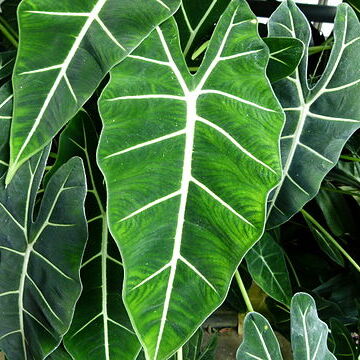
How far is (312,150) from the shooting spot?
34.8 inches

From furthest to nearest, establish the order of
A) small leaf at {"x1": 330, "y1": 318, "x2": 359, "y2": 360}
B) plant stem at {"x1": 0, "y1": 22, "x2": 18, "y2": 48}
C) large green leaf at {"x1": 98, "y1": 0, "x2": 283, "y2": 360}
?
1. small leaf at {"x1": 330, "y1": 318, "x2": 359, "y2": 360}
2. plant stem at {"x1": 0, "y1": 22, "x2": 18, "y2": 48}
3. large green leaf at {"x1": 98, "y1": 0, "x2": 283, "y2": 360}

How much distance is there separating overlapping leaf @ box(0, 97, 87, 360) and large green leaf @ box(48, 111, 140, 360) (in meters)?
0.05

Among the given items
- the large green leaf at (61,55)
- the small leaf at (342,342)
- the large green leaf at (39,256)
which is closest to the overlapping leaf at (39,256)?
the large green leaf at (39,256)

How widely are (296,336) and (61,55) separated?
547 mm

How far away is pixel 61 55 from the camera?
2.08ft

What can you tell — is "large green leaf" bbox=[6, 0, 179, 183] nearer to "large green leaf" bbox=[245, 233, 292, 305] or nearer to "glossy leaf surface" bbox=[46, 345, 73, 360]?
"glossy leaf surface" bbox=[46, 345, 73, 360]

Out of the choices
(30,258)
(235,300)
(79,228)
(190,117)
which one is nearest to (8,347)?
(30,258)

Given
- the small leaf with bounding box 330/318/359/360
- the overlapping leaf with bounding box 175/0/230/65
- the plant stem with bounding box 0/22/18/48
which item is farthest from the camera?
the small leaf with bounding box 330/318/359/360

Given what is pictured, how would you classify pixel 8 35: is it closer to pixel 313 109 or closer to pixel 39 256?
pixel 39 256

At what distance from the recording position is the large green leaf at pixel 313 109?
33.3 inches

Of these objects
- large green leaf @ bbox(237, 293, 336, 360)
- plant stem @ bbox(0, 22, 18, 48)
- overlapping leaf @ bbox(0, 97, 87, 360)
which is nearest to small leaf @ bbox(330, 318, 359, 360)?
large green leaf @ bbox(237, 293, 336, 360)

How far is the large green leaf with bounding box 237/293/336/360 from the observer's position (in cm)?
75

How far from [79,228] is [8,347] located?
10.9 inches

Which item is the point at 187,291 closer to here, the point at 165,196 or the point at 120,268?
the point at 165,196
